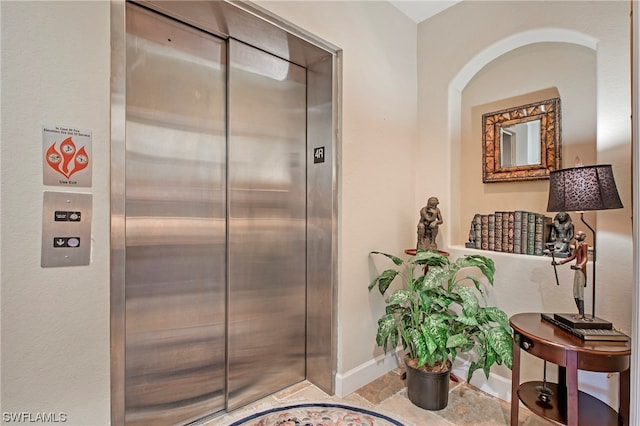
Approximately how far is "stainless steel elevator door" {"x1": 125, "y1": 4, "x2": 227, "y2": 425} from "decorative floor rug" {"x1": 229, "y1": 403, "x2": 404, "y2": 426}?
0.28m

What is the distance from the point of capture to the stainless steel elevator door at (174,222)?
1.62 m

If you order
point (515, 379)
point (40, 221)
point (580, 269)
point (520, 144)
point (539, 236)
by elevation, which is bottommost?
point (515, 379)

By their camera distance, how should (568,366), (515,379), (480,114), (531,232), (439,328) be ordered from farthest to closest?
(480,114) → (531,232) → (439,328) → (515,379) → (568,366)

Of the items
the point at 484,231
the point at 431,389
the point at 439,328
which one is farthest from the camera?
the point at 484,231

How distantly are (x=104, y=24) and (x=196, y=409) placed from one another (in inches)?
79.8

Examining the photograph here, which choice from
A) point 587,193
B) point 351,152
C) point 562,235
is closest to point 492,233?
point 562,235

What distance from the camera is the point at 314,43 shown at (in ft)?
6.42

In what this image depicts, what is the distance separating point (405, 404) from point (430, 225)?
1219 millimetres

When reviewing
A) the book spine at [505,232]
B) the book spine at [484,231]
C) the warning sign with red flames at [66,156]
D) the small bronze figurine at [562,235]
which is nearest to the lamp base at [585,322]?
the small bronze figurine at [562,235]

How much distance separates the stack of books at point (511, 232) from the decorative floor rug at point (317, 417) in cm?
137

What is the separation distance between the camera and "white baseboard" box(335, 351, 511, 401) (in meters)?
2.09

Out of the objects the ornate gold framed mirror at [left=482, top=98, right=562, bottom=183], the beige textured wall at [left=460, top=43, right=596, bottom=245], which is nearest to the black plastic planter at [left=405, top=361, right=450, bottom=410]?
the beige textured wall at [left=460, top=43, right=596, bottom=245]

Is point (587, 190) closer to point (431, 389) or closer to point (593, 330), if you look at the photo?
point (593, 330)

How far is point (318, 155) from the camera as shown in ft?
7.20
